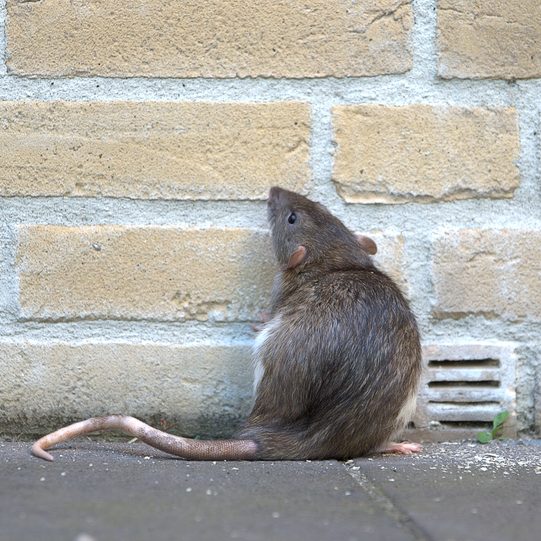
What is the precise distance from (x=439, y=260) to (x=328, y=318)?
480 mm

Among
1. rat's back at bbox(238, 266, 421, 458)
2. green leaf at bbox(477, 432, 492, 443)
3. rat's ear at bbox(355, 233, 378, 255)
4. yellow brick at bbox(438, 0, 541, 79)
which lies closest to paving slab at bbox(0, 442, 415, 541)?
rat's back at bbox(238, 266, 421, 458)

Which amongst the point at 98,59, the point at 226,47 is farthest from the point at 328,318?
the point at 98,59

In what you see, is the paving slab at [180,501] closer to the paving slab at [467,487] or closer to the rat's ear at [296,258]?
the paving slab at [467,487]

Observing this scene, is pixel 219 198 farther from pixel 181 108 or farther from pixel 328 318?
pixel 328 318

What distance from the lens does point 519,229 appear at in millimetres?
2932

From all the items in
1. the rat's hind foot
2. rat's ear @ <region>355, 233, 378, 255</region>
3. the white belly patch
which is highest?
rat's ear @ <region>355, 233, 378, 255</region>

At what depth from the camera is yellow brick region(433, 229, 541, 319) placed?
2939 mm

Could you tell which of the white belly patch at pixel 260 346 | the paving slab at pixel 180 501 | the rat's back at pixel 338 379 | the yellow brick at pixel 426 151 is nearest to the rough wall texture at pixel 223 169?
the yellow brick at pixel 426 151

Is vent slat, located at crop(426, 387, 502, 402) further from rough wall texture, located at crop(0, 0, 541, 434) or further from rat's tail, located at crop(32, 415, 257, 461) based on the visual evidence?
rat's tail, located at crop(32, 415, 257, 461)

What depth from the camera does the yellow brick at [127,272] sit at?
2.93 meters

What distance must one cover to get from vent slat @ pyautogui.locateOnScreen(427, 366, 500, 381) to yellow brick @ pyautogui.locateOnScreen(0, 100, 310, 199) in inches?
33.5

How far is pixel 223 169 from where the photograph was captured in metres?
2.96

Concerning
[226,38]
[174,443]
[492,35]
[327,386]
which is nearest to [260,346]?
[327,386]

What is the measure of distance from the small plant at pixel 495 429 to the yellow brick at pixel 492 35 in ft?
3.66
